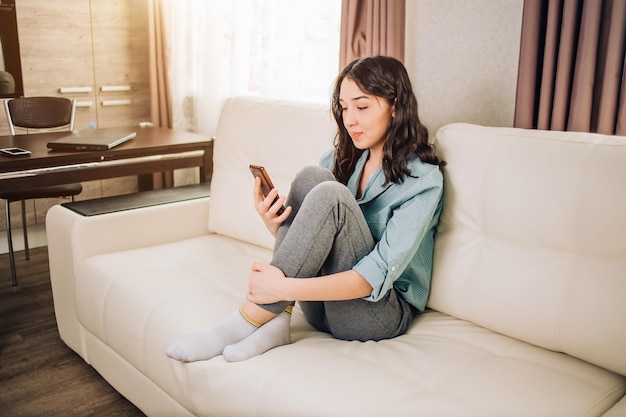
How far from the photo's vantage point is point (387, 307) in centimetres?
158

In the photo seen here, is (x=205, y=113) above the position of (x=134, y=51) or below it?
below

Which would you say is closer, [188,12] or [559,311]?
[559,311]

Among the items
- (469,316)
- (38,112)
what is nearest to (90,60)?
(38,112)

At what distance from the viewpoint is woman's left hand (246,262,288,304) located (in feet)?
4.91

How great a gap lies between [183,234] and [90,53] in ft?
6.23

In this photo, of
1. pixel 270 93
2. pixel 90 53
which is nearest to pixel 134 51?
pixel 90 53

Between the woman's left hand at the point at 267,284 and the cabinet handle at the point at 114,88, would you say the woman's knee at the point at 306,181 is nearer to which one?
the woman's left hand at the point at 267,284

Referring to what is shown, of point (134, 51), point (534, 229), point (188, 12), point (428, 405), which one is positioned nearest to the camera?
point (428, 405)

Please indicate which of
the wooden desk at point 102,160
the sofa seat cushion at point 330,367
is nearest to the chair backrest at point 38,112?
the wooden desk at point 102,160

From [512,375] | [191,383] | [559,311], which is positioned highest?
[559,311]

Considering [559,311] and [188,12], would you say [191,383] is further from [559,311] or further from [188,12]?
[188,12]

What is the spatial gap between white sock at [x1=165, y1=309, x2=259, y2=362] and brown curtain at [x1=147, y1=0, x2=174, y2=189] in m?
2.35

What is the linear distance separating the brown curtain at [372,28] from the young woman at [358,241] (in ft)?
2.22

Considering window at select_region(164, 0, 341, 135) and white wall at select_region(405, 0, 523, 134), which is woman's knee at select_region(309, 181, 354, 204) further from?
window at select_region(164, 0, 341, 135)
